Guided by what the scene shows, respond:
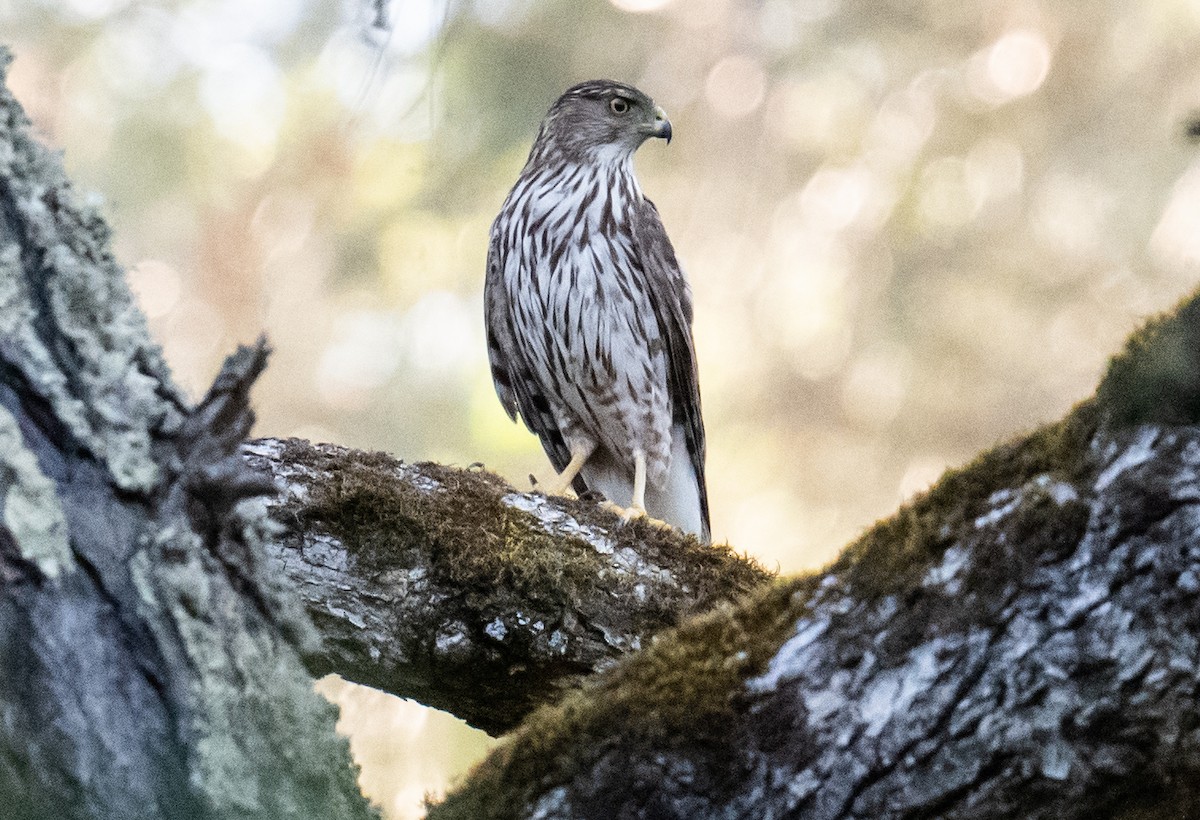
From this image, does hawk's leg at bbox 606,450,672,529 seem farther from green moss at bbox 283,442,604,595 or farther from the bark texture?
the bark texture

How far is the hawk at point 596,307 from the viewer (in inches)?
183

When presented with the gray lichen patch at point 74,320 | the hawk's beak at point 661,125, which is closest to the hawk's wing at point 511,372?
the hawk's beak at point 661,125

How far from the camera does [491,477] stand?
11.8 feet

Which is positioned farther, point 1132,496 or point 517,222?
point 517,222

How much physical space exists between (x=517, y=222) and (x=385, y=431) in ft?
7.09

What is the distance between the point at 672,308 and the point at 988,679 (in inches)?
136

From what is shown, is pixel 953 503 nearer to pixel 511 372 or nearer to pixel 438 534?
pixel 438 534

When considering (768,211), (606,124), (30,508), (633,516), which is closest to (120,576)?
(30,508)

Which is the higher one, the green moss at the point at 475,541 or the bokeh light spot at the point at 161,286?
the bokeh light spot at the point at 161,286

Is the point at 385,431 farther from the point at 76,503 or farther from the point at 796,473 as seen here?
the point at 76,503

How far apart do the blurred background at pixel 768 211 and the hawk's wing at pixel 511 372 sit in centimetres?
95

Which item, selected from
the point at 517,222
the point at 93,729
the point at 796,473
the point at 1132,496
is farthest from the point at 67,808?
the point at 796,473

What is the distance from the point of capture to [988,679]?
1409 mm

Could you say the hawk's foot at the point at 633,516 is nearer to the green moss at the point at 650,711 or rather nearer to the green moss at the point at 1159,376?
the green moss at the point at 650,711
